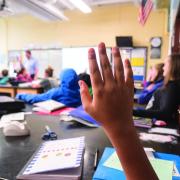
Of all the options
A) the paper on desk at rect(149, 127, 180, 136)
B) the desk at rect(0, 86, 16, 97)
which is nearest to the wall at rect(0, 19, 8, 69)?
the desk at rect(0, 86, 16, 97)

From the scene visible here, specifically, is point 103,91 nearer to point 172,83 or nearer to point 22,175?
point 22,175

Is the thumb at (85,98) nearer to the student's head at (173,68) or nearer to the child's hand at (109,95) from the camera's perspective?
the child's hand at (109,95)

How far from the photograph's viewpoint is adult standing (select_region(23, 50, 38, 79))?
6258 mm

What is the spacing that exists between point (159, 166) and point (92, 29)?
18.7ft

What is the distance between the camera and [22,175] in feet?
2.38

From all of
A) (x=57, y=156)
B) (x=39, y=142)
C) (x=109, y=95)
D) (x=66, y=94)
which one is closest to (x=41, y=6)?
(x=66, y=94)

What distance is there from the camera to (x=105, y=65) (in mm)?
511

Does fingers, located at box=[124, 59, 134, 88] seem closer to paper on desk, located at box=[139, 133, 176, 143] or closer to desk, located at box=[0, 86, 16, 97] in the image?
paper on desk, located at box=[139, 133, 176, 143]

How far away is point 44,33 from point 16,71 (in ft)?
6.93

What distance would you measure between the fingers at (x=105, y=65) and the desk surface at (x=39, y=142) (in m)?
0.41

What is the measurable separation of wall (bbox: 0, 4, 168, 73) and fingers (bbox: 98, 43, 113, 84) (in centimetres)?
530

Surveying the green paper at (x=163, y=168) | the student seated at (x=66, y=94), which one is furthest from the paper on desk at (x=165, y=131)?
the student seated at (x=66, y=94)

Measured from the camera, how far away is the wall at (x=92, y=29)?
5613mm

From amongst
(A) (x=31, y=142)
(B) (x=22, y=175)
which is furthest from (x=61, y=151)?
(A) (x=31, y=142)
